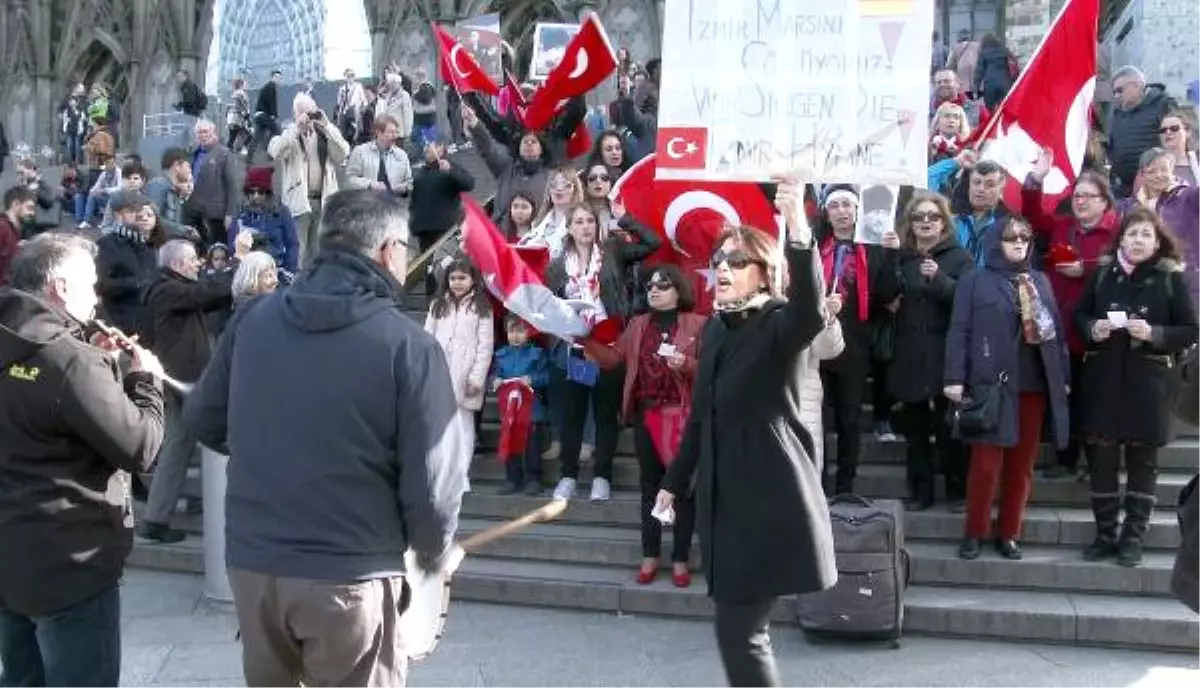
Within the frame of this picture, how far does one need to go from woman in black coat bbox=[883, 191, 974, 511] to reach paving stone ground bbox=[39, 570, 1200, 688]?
1.25 m

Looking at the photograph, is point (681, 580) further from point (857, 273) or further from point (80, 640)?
point (80, 640)

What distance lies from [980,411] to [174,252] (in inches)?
212

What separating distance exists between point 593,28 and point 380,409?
687 cm

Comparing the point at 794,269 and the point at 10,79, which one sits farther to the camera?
the point at 10,79

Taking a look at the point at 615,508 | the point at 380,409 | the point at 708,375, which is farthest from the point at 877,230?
the point at 380,409

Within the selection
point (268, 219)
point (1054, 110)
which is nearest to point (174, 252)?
point (268, 219)

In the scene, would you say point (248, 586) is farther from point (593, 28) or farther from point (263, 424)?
point (593, 28)

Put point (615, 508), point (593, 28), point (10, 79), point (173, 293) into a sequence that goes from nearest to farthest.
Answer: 1. point (615, 508)
2. point (173, 293)
3. point (593, 28)
4. point (10, 79)

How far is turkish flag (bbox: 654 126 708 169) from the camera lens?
16.2ft

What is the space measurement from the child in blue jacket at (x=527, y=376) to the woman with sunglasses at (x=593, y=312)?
0.11 metres

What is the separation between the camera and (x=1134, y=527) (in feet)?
21.6

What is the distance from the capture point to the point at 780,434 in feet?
14.0

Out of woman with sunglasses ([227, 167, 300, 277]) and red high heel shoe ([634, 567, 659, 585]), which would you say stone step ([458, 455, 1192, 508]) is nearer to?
red high heel shoe ([634, 567, 659, 585])

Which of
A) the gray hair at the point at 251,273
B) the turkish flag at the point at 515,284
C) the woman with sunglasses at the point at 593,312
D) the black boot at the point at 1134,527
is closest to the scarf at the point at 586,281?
the woman with sunglasses at the point at 593,312
